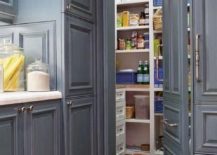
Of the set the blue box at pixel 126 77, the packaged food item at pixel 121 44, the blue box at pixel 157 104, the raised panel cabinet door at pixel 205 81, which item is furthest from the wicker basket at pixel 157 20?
the raised panel cabinet door at pixel 205 81

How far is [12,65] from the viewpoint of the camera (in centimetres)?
192

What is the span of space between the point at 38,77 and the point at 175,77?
886 millimetres

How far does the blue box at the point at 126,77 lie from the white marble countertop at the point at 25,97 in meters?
2.06

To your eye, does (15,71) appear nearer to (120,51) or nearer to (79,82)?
(79,82)

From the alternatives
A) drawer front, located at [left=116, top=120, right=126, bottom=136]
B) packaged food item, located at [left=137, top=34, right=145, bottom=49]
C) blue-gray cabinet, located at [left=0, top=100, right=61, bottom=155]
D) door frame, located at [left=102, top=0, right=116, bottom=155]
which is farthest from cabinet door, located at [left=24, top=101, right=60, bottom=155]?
packaged food item, located at [left=137, top=34, right=145, bottom=49]

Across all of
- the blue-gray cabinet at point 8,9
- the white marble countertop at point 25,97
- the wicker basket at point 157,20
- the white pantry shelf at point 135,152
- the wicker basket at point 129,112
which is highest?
the wicker basket at point 157,20

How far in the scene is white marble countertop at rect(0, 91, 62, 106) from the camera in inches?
58.9

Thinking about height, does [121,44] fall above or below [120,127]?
above

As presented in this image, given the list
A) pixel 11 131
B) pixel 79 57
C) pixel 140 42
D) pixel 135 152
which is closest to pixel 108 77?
pixel 79 57

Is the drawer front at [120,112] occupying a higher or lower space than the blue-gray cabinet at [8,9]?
lower

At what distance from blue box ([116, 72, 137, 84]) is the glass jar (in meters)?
2.10

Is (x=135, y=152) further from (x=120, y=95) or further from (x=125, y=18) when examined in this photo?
(x=125, y=18)

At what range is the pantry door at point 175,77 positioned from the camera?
5.69 feet

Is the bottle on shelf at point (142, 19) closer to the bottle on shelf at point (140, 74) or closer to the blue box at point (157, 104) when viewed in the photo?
the bottle on shelf at point (140, 74)
